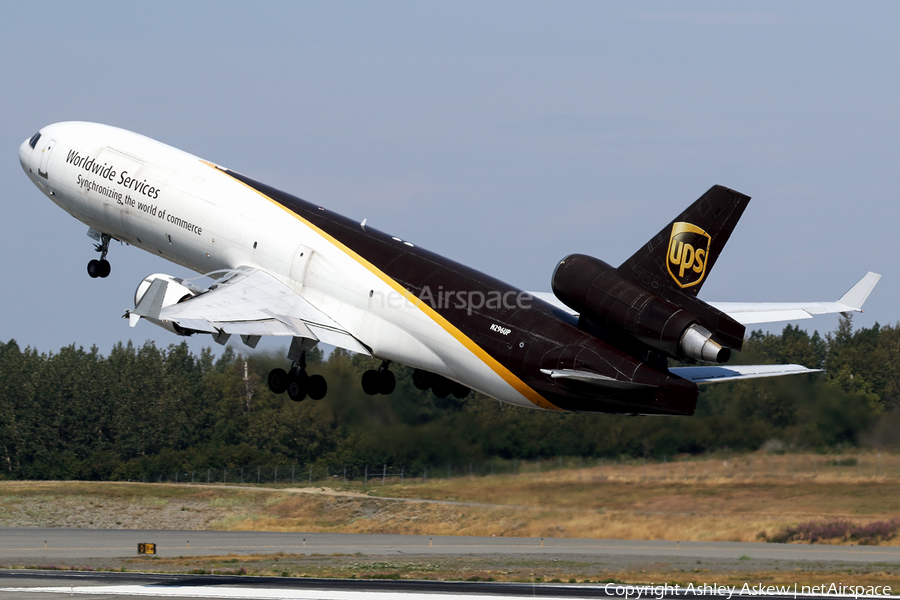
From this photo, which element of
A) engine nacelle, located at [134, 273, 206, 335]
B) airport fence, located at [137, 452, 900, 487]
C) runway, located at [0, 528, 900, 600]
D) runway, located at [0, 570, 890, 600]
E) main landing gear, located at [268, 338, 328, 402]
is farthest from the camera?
airport fence, located at [137, 452, 900, 487]

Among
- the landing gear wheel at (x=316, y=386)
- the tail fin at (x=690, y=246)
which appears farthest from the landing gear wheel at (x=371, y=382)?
the tail fin at (x=690, y=246)

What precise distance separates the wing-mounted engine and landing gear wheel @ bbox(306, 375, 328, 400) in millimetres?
4379

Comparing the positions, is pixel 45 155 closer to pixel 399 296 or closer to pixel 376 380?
pixel 376 380

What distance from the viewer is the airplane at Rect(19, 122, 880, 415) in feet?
104

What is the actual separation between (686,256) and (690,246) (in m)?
0.28

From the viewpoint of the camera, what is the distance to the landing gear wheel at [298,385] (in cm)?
3959

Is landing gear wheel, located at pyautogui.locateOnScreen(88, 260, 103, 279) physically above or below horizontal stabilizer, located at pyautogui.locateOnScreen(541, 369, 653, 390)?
above

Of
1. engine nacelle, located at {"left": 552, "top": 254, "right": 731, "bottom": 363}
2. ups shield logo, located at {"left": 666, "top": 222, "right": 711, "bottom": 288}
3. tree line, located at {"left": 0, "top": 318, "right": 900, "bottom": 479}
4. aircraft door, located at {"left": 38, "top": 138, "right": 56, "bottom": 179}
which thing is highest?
aircraft door, located at {"left": 38, "top": 138, "right": 56, "bottom": 179}

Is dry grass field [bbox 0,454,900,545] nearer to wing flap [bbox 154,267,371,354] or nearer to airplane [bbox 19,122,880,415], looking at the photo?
airplane [bbox 19,122,880,415]

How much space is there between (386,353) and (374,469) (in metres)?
9.71

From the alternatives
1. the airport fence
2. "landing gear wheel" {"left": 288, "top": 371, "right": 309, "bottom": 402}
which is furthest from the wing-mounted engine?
the airport fence

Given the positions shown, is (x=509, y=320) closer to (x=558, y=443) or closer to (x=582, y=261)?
(x=582, y=261)

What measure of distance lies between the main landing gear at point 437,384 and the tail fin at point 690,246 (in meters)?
10.6

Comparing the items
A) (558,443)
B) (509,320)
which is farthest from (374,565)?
(509,320)
